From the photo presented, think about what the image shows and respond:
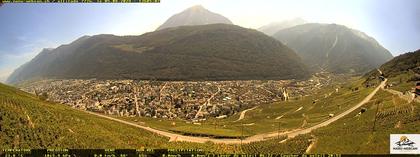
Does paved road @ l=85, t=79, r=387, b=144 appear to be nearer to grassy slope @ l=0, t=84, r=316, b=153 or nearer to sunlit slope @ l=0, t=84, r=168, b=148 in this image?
grassy slope @ l=0, t=84, r=316, b=153

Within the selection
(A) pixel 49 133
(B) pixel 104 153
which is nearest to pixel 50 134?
(A) pixel 49 133

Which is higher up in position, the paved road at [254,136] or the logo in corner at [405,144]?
the logo in corner at [405,144]

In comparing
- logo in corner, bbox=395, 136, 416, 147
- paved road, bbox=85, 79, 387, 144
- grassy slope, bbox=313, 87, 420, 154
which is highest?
logo in corner, bbox=395, 136, 416, 147

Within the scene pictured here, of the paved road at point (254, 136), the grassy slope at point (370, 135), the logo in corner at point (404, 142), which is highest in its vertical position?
the logo in corner at point (404, 142)

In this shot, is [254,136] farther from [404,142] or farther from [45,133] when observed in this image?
[45,133]

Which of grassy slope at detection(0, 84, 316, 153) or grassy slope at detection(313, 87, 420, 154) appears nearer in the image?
grassy slope at detection(0, 84, 316, 153)

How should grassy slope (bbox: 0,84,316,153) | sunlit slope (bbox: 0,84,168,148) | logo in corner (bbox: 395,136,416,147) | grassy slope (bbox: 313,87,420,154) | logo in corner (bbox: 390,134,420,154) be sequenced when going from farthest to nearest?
grassy slope (bbox: 313,87,420,154) → grassy slope (bbox: 0,84,316,153) → sunlit slope (bbox: 0,84,168,148) → logo in corner (bbox: 395,136,416,147) → logo in corner (bbox: 390,134,420,154)

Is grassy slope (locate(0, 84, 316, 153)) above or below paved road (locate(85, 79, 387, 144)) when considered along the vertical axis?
above

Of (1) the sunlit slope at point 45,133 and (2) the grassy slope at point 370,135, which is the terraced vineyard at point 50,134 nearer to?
(1) the sunlit slope at point 45,133

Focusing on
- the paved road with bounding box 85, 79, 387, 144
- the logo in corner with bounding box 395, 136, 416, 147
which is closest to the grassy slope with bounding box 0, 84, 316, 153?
the paved road with bounding box 85, 79, 387, 144

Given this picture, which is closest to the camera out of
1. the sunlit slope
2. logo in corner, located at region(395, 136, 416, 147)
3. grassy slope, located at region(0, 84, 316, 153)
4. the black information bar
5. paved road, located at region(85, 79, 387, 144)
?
the black information bar

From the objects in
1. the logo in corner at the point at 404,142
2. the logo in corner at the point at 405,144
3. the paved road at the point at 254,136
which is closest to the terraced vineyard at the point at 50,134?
the paved road at the point at 254,136

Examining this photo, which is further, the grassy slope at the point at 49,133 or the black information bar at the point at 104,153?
the grassy slope at the point at 49,133
